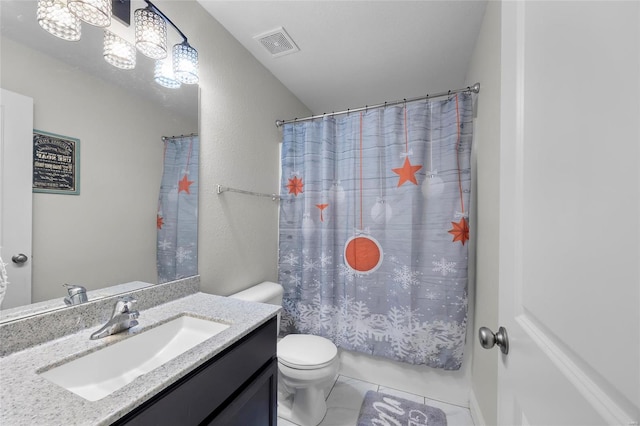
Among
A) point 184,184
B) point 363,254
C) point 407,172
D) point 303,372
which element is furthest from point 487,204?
point 184,184

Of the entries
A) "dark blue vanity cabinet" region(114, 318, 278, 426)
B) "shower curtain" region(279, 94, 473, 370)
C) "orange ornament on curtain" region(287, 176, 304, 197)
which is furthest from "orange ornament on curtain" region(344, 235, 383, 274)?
"dark blue vanity cabinet" region(114, 318, 278, 426)

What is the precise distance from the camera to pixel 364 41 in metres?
1.60

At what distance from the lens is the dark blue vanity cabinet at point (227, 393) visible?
2.07 ft

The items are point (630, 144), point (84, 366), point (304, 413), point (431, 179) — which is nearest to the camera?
point (630, 144)

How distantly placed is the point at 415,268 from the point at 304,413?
110 centimetres

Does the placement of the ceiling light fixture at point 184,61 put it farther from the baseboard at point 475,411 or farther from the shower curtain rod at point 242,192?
the baseboard at point 475,411

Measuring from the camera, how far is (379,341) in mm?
1716

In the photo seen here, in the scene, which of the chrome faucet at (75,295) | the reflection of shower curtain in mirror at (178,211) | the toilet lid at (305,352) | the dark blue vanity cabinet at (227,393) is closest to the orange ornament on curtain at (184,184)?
the reflection of shower curtain in mirror at (178,211)

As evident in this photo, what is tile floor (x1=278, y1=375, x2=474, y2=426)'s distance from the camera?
150 centimetres

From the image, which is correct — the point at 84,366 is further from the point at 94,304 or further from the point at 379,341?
the point at 379,341

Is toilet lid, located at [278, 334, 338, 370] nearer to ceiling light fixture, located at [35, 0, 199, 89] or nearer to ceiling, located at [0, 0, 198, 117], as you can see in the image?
ceiling, located at [0, 0, 198, 117]

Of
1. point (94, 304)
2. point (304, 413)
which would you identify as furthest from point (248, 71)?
→ point (304, 413)

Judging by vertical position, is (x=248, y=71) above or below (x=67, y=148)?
above

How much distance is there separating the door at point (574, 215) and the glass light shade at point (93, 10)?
1272 millimetres
